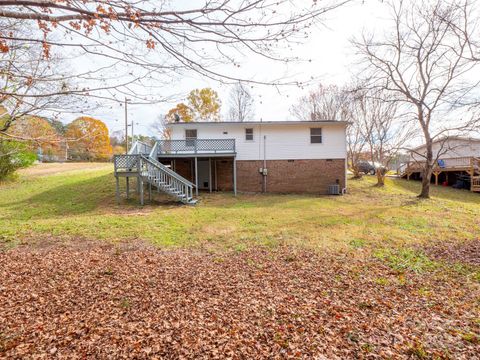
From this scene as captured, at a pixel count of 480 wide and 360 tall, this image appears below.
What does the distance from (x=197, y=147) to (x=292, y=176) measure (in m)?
6.84

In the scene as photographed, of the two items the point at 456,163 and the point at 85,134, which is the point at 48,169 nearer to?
the point at 85,134

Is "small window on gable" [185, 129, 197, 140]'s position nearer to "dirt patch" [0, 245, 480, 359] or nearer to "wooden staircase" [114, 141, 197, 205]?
"wooden staircase" [114, 141, 197, 205]

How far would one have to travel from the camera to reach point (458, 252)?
6.74 m

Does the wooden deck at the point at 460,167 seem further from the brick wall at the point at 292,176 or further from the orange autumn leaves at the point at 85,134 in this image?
the orange autumn leaves at the point at 85,134

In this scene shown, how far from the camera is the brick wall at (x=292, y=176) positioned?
58.2 feet

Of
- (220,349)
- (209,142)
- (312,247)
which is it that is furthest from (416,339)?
(209,142)

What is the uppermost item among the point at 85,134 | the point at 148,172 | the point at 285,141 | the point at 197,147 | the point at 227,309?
the point at 285,141

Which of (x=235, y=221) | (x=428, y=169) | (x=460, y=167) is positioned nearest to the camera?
(x=235, y=221)

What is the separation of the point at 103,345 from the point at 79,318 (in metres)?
0.84

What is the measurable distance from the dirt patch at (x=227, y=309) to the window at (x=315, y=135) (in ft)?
42.3

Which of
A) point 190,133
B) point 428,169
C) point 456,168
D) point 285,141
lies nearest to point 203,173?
point 190,133

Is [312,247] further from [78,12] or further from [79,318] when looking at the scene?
[78,12]

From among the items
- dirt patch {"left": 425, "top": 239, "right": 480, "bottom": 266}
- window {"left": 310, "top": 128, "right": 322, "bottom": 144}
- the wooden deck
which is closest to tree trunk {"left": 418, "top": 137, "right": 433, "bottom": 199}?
the wooden deck

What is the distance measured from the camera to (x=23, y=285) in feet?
14.7
